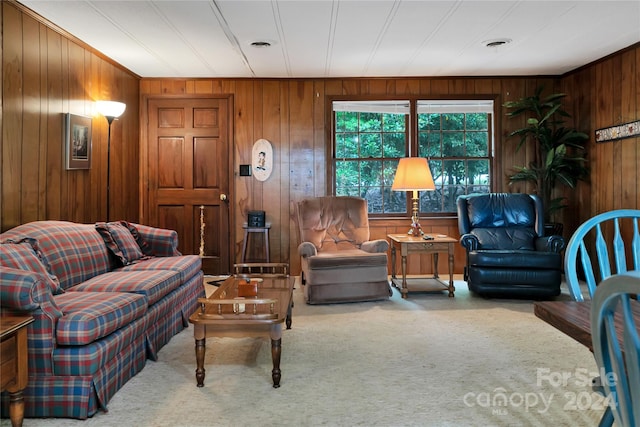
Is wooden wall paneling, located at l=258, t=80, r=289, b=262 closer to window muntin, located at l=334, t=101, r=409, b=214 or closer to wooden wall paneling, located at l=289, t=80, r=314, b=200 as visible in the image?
→ wooden wall paneling, located at l=289, t=80, r=314, b=200

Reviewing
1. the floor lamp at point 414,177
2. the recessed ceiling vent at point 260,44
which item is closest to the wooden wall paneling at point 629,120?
the floor lamp at point 414,177

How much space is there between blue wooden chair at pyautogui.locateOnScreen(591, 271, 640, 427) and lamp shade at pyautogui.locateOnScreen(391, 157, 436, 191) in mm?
3964

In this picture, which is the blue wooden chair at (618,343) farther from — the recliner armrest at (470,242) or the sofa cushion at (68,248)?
the recliner armrest at (470,242)

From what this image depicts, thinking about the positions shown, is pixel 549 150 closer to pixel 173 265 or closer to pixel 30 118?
pixel 173 265

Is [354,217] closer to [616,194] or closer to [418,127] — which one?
[418,127]

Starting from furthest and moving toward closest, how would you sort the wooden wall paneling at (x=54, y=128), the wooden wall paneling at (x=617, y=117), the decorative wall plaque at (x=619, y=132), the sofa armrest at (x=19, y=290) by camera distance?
1. the wooden wall paneling at (x=617, y=117)
2. the decorative wall plaque at (x=619, y=132)
3. the wooden wall paneling at (x=54, y=128)
4. the sofa armrest at (x=19, y=290)

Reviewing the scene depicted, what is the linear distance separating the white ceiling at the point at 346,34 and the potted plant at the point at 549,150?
0.43 metres

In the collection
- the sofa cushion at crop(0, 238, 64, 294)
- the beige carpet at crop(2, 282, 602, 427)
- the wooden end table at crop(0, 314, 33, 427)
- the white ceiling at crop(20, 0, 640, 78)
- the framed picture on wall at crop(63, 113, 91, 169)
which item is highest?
the white ceiling at crop(20, 0, 640, 78)

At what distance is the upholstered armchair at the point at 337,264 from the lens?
13.7ft

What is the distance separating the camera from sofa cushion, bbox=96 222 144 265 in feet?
11.6

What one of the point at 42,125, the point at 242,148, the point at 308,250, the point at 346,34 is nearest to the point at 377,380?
the point at 308,250

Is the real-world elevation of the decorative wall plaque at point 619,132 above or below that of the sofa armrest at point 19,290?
above

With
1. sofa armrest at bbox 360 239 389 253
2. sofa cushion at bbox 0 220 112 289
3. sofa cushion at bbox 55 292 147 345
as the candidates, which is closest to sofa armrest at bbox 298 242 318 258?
sofa armrest at bbox 360 239 389 253

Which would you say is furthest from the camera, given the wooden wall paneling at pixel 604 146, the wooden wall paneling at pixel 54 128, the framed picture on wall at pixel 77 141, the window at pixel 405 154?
the window at pixel 405 154
